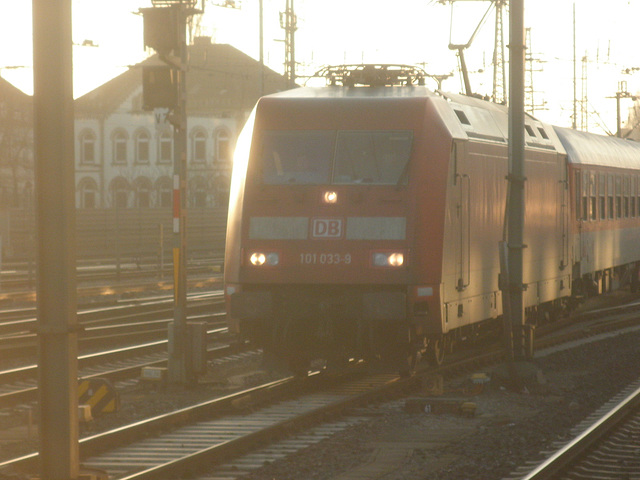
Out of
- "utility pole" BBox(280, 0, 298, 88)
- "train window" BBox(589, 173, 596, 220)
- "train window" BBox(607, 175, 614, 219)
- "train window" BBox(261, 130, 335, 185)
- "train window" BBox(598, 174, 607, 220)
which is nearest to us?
"train window" BBox(261, 130, 335, 185)

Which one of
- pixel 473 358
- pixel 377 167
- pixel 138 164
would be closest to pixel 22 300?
pixel 473 358

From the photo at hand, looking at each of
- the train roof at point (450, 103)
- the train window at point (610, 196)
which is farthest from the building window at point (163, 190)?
the train roof at point (450, 103)

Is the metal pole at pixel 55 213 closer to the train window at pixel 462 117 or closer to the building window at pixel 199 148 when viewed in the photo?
the train window at pixel 462 117

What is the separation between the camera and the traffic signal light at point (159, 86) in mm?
12258

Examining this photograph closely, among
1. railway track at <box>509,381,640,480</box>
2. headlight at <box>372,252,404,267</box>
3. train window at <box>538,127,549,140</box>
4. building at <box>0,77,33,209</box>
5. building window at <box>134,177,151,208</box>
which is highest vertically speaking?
building at <box>0,77,33,209</box>

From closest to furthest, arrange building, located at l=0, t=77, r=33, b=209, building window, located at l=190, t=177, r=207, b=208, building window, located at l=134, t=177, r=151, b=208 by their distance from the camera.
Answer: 1. building, located at l=0, t=77, r=33, b=209
2. building window, located at l=190, t=177, r=207, b=208
3. building window, located at l=134, t=177, r=151, b=208

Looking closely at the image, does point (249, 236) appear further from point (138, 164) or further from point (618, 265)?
Answer: point (138, 164)

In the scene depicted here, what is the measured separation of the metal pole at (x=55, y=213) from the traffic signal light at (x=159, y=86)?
5890 mm

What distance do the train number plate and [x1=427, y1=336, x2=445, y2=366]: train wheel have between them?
2.17 meters

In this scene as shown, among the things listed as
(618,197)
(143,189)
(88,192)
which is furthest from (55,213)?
(88,192)

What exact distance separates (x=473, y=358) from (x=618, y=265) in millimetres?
10549

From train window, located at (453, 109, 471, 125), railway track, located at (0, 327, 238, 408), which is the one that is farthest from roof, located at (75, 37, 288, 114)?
train window, located at (453, 109, 471, 125)

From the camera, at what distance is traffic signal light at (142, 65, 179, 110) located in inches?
483

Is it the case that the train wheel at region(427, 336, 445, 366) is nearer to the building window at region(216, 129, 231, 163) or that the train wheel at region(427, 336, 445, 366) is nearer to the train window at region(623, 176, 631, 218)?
the train window at region(623, 176, 631, 218)
